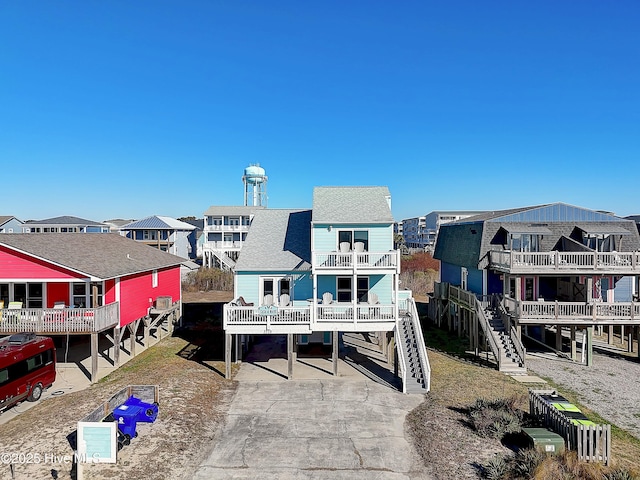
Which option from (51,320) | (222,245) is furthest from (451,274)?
(222,245)

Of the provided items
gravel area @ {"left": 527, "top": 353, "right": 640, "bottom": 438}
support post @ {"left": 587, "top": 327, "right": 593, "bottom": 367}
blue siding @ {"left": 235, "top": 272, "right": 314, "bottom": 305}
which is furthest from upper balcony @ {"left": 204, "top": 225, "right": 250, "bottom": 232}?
support post @ {"left": 587, "top": 327, "right": 593, "bottom": 367}

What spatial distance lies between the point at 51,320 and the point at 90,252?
4692 mm

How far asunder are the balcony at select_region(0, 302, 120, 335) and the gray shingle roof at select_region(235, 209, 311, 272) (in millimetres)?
6911

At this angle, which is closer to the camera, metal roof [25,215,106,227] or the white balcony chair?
the white balcony chair

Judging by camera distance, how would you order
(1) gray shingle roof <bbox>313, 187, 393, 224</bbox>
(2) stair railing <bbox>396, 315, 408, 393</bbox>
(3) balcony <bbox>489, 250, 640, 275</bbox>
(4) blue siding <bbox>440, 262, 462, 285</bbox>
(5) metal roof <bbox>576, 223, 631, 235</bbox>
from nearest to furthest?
(2) stair railing <bbox>396, 315, 408, 393</bbox> → (1) gray shingle roof <bbox>313, 187, 393, 224</bbox> → (3) balcony <bbox>489, 250, 640, 275</bbox> → (5) metal roof <bbox>576, 223, 631, 235</bbox> → (4) blue siding <bbox>440, 262, 462, 285</bbox>

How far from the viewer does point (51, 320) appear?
59.0 ft

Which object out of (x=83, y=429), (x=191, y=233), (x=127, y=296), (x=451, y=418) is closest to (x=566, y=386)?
(x=451, y=418)

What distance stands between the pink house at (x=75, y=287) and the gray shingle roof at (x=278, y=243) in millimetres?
6144

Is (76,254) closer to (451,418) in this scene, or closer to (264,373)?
(264,373)

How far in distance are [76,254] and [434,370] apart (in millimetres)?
18727

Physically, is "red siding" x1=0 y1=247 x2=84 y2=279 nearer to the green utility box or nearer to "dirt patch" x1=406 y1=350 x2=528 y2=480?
"dirt patch" x1=406 y1=350 x2=528 y2=480

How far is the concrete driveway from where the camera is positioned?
1092 centimetres

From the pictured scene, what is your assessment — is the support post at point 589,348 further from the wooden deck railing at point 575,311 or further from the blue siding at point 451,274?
the blue siding at point 451,274

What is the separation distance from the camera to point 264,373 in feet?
63.1
